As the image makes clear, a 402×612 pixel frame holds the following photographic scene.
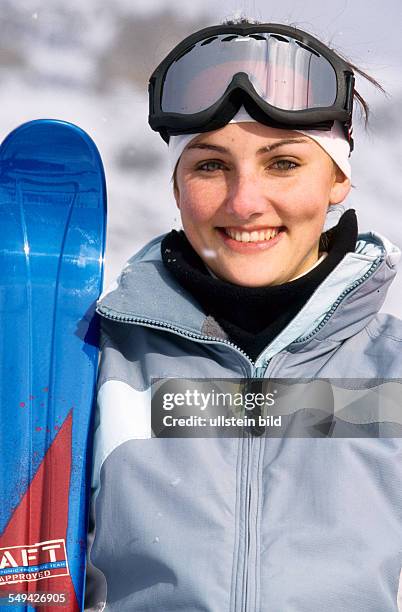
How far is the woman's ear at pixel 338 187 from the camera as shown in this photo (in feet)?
7.11

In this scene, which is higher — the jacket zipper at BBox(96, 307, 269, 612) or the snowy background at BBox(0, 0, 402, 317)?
the snowy background at BBox(0, 0, 402, 317)

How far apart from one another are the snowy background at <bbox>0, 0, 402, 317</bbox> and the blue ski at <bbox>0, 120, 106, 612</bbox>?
0.79 metres

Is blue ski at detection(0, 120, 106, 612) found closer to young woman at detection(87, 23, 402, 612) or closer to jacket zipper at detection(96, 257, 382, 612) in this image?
young woman at detection(87, 23, 402, 612)

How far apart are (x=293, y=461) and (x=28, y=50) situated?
260 centimetres

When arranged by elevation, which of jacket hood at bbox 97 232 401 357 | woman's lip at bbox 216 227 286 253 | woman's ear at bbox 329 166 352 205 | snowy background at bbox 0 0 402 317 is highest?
snowy background at bbox 0 0 402 317

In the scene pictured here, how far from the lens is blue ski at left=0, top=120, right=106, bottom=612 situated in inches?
79.0

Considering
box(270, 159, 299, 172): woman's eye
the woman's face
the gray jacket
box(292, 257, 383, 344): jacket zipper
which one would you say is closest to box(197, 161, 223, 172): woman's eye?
the woman's face

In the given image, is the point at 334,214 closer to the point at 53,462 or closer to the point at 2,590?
the point at 53,462

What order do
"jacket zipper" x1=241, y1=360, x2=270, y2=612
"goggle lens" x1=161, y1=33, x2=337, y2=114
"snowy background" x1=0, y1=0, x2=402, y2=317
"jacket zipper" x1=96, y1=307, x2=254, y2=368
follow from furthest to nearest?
"snowy background" x1=0, y1=0, x2=402, y2=317, "goggle lens" x1=161, y1=33, x2=337, y2=114, "jacket zipper" x1=96, y1=307, x2=254, y2=368, "jacket zipper" x1=241, y1=360, x2=270, y2=612

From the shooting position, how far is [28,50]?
3744 millimetres

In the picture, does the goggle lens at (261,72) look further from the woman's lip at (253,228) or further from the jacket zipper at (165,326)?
the jacket zipper at (165,326)

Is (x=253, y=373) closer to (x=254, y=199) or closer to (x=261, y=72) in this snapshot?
(x=254, y=199)

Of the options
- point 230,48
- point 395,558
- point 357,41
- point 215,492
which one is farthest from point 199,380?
point 357,41

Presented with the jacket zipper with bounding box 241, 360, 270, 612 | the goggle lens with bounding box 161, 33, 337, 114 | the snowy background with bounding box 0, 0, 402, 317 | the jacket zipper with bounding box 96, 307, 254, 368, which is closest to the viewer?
the jacket zipper with bounding box 241, 360, 270, 612
